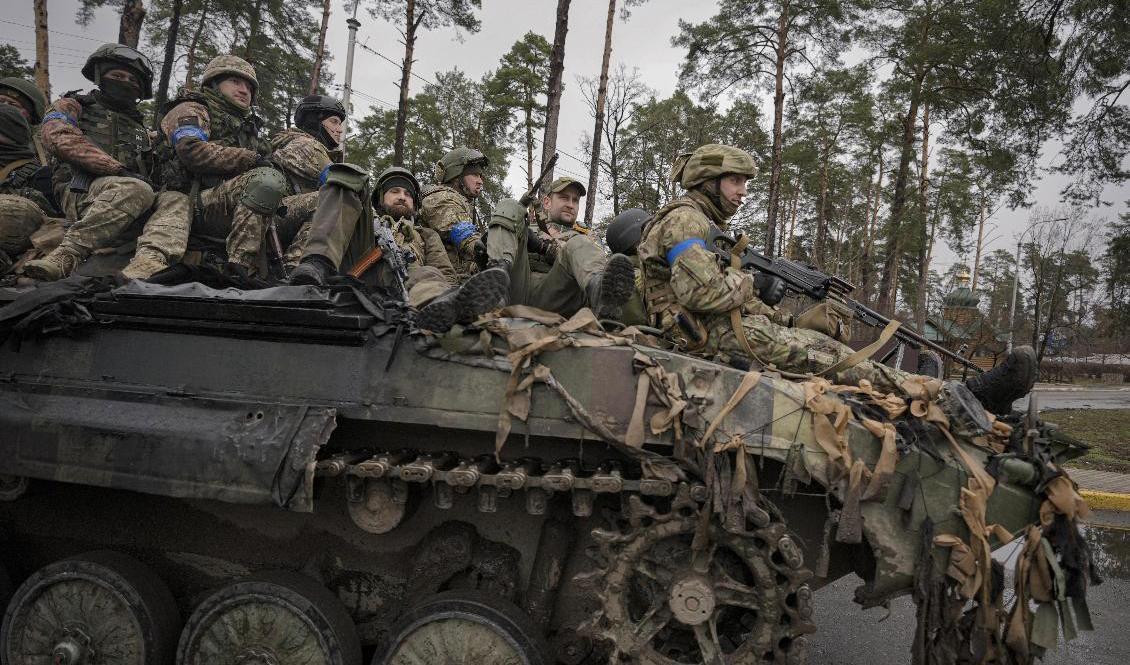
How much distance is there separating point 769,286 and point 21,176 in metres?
6.44

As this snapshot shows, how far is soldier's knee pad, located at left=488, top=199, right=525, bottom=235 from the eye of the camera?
4906mm

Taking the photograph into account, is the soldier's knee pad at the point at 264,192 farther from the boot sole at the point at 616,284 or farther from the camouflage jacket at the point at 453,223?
the boot sole at the point at 616,284

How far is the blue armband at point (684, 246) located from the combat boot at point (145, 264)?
335 cm

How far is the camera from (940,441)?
2.73 metres

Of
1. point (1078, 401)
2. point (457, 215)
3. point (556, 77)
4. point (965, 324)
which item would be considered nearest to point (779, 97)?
point (556, 77)

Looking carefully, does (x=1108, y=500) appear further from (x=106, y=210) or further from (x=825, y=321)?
(x=106, y=210)

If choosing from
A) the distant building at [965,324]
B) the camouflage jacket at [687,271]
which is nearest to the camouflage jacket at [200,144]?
the camouflage jacket at [687,271]

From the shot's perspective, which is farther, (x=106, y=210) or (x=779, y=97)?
(x=779, y=97)

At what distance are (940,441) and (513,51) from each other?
1030 inches

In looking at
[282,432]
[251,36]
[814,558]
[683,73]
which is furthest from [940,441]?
[251,36]

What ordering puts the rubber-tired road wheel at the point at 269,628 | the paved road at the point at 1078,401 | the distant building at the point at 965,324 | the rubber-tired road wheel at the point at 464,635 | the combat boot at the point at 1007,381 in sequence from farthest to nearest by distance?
the distant building at the point at 965,324 < the paved road at the point at 1078,401 < the combat boot at the point at 1007,381 < the rubber-tired road wheel at the point at 269,628 < the rubber-tired road wheel at the point at 464,635

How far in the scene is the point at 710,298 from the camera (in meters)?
3.46

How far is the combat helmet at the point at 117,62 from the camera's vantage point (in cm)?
555

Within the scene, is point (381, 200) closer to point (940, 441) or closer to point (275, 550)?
point (275, 550)
